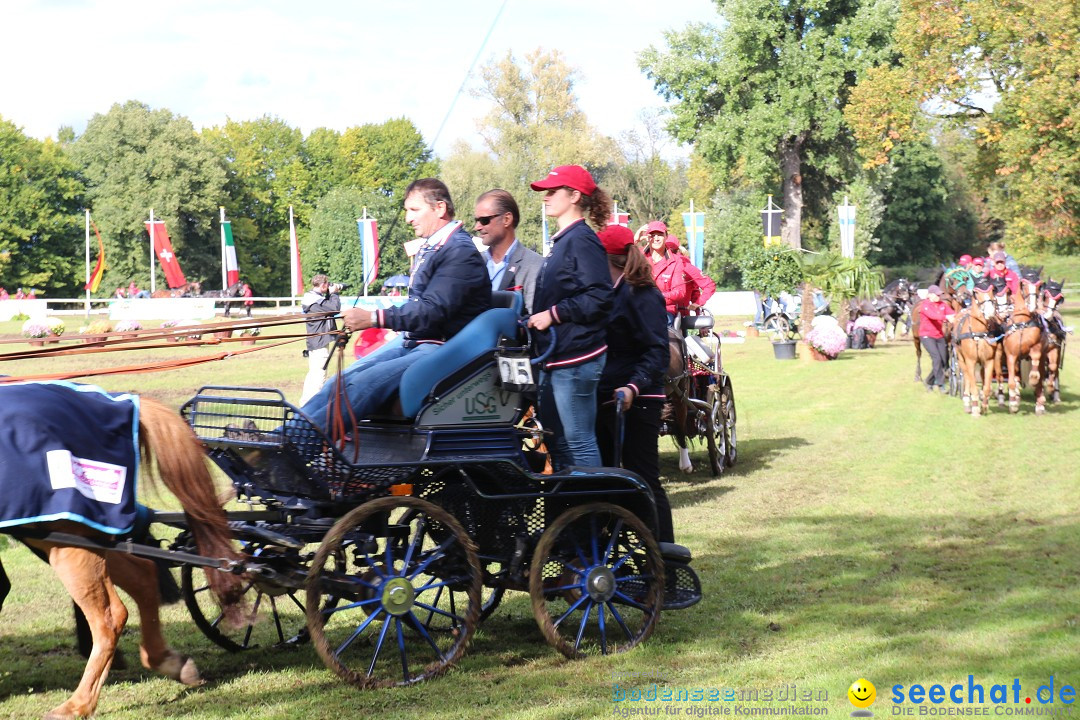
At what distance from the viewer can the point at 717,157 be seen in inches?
1837

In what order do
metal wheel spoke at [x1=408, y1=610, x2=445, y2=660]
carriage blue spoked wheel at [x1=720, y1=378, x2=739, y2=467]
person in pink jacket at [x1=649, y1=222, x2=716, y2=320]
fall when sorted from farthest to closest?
1. carriage blue spoked wheel at [x1=720, y1=378, x2=739, y2=467]
2. person in pink jacket at [x1=649, y1=222, x2=716, y2=320]
3. metal wheel spoke at [x1=408, y1=610, x2=445, y2=660]

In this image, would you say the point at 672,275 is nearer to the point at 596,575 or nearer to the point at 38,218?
the point at 596,575

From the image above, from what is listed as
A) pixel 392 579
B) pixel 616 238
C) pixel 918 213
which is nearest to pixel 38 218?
pixel 918 213

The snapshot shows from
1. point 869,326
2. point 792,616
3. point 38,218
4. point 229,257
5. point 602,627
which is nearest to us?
point 602,627

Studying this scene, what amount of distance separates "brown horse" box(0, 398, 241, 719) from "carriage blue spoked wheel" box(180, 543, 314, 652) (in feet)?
0.61

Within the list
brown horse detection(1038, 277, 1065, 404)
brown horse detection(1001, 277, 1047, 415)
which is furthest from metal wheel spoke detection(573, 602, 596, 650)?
brown horse detection(1038, 277, 1065, 404)

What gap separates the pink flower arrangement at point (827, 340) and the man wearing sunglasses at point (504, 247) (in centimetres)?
2096

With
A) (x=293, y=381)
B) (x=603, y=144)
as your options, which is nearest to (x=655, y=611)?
(x=293, y=381)

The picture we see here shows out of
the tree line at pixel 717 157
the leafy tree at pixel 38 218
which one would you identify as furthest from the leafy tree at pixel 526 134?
the leafy tree at pixel 38 218

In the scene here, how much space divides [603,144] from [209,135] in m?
29.0

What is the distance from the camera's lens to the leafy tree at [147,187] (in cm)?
6919

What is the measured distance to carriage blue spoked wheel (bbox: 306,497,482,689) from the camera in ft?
16.3

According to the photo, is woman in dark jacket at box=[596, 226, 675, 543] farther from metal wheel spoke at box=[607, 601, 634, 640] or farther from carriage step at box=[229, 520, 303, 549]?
carriage step at box=[229, 520, 303, 549]

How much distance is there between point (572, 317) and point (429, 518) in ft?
3.83
